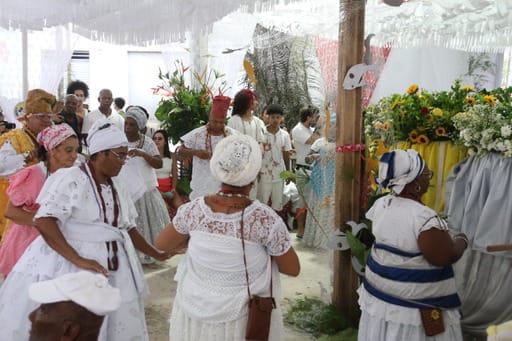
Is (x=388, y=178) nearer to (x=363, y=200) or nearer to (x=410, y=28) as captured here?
(x=363, y=200)

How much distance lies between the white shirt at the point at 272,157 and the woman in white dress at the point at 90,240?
3.95 m

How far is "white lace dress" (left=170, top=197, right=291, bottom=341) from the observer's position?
244 centimetres

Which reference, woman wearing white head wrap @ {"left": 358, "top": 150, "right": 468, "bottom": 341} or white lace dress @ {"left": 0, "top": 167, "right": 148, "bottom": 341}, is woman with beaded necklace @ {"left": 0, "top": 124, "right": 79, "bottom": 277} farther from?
woman wearing white head wrap @ {"left": 358, "top": 150, "right": 468, "bottom": 341}

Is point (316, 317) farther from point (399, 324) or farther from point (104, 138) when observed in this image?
point (104, 138)

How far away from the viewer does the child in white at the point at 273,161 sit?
22.4 ft

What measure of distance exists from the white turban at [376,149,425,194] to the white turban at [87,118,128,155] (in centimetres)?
143

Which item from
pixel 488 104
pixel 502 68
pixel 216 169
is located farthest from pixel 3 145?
pixel 502 68

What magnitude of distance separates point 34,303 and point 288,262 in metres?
1.37

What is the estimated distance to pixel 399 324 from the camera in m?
2.86

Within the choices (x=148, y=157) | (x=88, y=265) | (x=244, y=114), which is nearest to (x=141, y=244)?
(x=88, y=265)

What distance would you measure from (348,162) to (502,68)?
26.6 ft

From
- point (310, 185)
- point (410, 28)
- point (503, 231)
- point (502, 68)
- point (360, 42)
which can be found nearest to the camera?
point (503, 231)

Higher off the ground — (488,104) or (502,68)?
(502,68)

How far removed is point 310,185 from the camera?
195 inches
